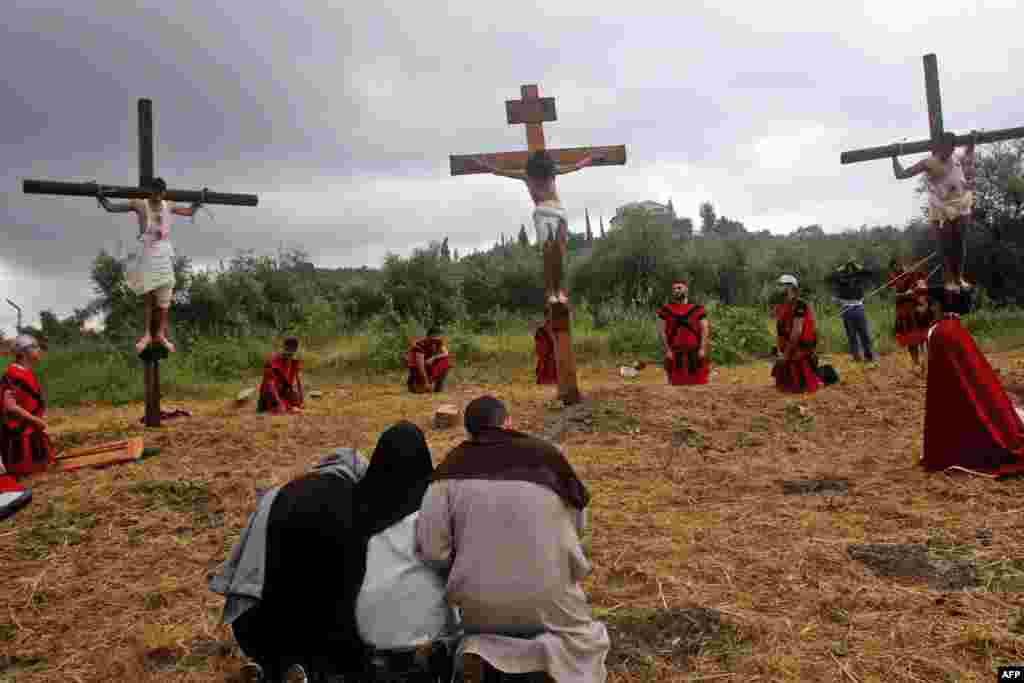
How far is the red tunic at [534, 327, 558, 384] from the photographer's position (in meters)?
11.5

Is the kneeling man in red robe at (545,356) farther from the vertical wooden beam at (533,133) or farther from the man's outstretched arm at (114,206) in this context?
the man's outstretched arm at (114,206)

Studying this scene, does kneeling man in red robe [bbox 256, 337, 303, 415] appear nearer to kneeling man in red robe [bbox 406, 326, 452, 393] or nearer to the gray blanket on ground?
kneeling man in red robe [bbox 406, 326, 452, 393]

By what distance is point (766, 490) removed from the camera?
5.39 metres

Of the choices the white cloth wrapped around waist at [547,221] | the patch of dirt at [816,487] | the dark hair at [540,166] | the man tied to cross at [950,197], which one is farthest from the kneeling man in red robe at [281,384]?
the man tied to cross at [950,197]

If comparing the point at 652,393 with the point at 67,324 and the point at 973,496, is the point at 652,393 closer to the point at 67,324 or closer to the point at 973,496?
the point at 973,496

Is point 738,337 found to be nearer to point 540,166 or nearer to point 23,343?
point 540,166

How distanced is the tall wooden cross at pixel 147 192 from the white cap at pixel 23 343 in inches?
48.9

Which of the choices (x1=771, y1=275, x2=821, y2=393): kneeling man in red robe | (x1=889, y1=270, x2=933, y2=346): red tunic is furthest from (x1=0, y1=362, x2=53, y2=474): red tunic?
(x1=889, y1=270, x2=933, y2=346): red tunic

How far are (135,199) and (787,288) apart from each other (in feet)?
23.6

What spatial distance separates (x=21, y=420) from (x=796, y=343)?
7.98 m

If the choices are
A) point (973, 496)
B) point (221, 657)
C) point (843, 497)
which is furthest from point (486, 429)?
point (973, 496)

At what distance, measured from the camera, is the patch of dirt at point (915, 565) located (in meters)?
3.43

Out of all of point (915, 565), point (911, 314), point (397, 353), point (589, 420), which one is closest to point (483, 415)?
point (915, 565)

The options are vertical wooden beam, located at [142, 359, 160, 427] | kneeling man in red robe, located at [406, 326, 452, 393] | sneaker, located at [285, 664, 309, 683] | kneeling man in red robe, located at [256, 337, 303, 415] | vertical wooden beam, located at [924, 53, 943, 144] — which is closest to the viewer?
sneaker, located at [285, 664, 309, 683]
